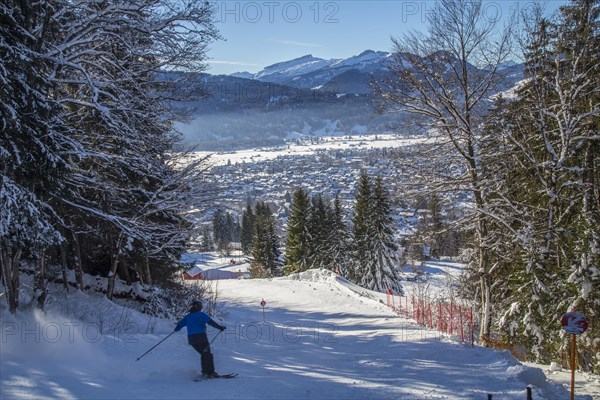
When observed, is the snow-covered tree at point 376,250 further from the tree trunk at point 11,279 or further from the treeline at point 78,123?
the tree trunk at point 11,279

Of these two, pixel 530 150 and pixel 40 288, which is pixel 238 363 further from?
pixel 530 150

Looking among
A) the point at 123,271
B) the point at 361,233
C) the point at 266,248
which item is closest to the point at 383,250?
the point at 361,233

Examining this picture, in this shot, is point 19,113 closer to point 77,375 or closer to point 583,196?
point 77,375

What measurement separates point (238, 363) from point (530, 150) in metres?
11.0

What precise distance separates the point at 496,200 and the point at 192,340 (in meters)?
10.4

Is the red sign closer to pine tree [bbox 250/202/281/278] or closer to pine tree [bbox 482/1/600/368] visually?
pine tree [bbox 482/1/600/368]

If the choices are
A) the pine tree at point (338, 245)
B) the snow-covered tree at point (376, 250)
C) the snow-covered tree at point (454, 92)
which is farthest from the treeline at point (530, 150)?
the pine tree at point (338, 245)

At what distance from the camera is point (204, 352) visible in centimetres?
770

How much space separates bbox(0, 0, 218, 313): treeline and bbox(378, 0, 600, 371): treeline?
655 cm

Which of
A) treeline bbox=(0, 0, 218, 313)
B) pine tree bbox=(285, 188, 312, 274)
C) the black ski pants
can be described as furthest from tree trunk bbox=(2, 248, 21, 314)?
pine tree bbox=(285, 188, 312, 274)

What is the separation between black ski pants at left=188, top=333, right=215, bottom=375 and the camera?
7656mm

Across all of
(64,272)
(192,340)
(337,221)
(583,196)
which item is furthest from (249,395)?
(337,221)

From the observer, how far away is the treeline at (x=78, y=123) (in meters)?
6.88

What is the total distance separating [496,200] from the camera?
13.9 meters
